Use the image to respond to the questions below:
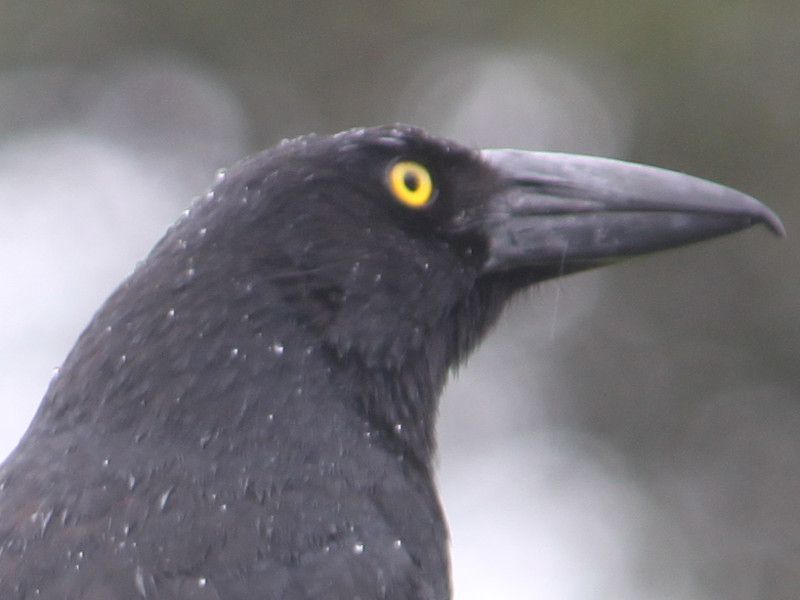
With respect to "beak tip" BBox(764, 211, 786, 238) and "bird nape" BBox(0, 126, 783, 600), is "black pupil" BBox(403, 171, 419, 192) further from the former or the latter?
"beak tip" BBox(764, 211, 786, 238)

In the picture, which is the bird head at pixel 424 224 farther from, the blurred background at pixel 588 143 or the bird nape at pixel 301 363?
the blurred background at pixel 588 143

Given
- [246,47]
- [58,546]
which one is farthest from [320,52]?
[58,546]

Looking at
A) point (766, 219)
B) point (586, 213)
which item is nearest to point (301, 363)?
point (586, 213)

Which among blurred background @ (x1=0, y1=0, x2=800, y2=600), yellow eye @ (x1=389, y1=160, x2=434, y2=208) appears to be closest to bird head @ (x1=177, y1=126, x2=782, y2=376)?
yellow eye @ (x1=389, y1=160, x2=434, y2=208)

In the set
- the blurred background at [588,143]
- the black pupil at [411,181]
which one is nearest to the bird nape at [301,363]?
the black pupil at [411,181]

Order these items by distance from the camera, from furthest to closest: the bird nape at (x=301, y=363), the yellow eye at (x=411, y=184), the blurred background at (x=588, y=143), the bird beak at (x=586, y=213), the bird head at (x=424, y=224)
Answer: the blurred background at (x=588, y=143) → the bird beak at (x=586, y=213) → the yellow eye at (x=411, y=184) → the bird head at (x=424, y=224) → the bird nape at (x=301, y=363)

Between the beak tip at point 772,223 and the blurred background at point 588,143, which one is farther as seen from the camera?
the blurred background at point 588,143

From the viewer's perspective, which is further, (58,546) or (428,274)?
(428,274)

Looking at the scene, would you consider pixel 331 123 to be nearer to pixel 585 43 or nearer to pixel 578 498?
pixel 585 43
